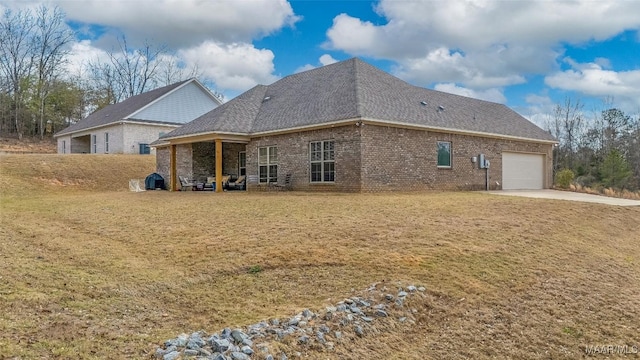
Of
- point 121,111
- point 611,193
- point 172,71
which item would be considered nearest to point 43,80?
point 172,71

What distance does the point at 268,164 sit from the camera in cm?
1994

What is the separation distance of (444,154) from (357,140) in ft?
16.4

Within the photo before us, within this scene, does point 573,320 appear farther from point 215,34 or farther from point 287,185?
point 215,34

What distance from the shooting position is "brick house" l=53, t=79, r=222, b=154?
3359 cm

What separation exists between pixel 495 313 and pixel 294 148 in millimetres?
13397

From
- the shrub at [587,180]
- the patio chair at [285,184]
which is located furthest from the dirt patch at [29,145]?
the shrub at [587,180]

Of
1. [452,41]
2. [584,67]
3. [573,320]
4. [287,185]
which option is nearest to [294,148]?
[287,185]

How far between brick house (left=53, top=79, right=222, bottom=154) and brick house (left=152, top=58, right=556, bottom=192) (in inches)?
357

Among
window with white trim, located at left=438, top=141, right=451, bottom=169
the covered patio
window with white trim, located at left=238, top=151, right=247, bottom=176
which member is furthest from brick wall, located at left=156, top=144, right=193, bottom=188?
window with white trim, located at left=438, top=141, right=451, bottom=169

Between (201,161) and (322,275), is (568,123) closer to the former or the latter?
(201,161)

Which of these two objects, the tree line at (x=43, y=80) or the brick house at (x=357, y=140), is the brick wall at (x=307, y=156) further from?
the tree line at (x=43, y=80)

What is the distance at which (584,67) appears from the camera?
1148 inches

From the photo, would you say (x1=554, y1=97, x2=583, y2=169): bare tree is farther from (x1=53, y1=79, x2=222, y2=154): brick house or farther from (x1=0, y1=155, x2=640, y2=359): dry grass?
(x1=0, y1=155, x2=640, y2=359): dry grass

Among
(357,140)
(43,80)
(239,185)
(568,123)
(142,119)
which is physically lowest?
(239,185)
